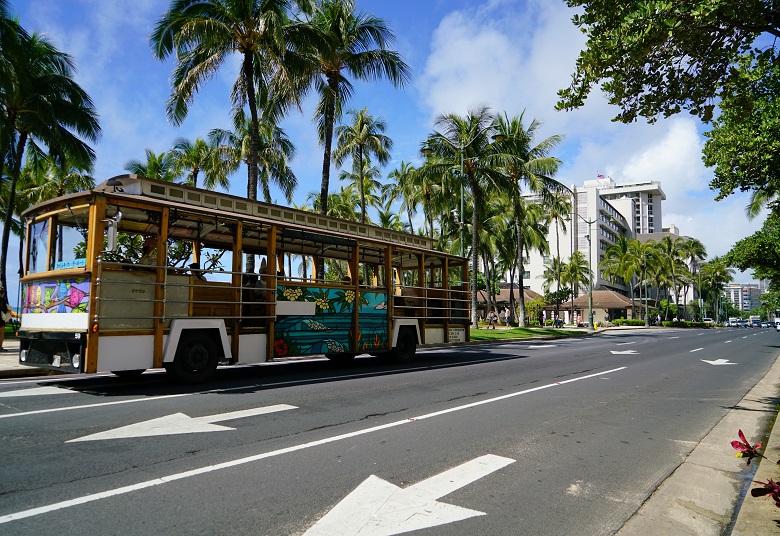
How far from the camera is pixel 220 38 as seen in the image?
693 inches

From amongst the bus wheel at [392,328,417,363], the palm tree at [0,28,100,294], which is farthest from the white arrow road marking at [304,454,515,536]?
the palm tree at [0,28,100,294]

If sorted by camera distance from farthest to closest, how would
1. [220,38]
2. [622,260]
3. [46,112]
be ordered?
[622,260] < [46,112] < [220,38]

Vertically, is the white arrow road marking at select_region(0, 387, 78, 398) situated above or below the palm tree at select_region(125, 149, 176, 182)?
below

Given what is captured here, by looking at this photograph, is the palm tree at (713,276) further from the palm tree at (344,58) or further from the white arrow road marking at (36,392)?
the white arrow road marking at (36,392)

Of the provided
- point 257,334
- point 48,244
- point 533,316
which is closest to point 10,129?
point 48,244

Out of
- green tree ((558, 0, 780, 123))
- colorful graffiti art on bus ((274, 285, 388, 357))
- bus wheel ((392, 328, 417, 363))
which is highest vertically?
green tree ((558, 0, 780, 123))

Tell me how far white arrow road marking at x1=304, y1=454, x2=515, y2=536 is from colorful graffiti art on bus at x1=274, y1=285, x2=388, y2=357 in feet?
20.6

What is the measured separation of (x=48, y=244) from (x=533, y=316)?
60.4 meters

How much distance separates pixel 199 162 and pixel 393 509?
34.9m

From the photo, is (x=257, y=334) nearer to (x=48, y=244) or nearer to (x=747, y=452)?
(x=48, y=244)

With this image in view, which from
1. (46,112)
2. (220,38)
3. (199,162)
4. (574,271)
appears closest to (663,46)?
(220,38)

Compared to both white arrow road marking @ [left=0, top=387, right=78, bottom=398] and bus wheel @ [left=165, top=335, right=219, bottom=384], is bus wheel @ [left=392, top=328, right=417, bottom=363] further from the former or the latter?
white arrow road marking @ [left=0, top=387, right=78, bottom=398]

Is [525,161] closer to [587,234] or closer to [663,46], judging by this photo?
[663,46]

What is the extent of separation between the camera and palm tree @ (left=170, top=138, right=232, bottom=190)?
112 ft
